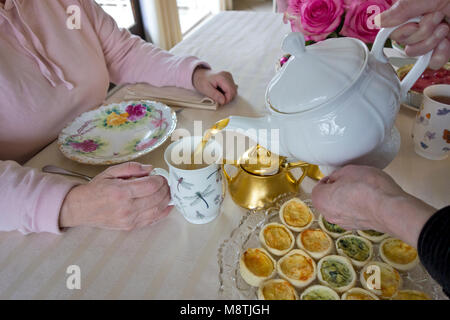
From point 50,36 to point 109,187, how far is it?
0.49 m

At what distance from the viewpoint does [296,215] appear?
0.56m

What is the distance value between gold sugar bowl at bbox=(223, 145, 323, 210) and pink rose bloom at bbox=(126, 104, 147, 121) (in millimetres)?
321

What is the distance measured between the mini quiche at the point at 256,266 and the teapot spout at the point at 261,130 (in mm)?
156

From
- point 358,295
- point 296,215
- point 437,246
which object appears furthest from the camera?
point 296,215

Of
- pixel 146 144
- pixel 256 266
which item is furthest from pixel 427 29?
pixel 146 144

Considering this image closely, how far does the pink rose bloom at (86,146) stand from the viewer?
2.31ft

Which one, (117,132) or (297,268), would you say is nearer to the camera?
(297,268)

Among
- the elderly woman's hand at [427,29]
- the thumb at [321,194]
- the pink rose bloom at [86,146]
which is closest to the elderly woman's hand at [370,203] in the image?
the thumb at [321,194]

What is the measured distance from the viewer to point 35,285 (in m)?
0.49

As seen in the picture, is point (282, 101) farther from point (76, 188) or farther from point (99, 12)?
point (99, 12)

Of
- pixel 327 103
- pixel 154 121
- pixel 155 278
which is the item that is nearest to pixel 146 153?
pixel 154 121

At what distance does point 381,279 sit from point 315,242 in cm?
10

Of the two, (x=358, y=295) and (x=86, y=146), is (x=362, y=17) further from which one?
(x=86, y=146)

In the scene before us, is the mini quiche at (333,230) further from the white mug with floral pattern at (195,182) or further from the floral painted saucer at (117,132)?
the floral painted saucer at (117,132)
